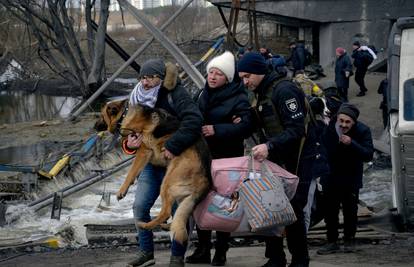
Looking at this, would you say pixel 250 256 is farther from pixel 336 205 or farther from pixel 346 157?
pixel 346 157

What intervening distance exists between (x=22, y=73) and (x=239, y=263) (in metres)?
36.9

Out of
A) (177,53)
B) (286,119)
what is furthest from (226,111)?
(177,53)

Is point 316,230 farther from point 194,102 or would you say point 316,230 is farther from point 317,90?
point 194,102

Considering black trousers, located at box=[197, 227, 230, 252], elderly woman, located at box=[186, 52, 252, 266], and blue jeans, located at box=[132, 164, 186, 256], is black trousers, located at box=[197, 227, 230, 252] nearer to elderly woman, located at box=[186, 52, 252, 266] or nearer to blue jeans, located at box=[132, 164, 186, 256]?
blue jeans, located at box=[132, 164, 186, 256]

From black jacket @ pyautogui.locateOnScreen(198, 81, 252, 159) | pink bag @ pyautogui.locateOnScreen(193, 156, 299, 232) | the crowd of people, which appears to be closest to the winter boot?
the crowd of people

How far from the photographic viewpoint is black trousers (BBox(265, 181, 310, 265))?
20.0 ft

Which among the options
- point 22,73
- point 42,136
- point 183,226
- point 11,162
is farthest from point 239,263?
point 22,73

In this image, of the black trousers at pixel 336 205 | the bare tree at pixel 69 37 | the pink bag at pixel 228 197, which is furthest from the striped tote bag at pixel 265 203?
the bare tree at pixel 69 37

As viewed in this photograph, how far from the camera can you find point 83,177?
13945 millimetres

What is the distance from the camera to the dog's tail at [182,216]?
5.92 meters

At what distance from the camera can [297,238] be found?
615 cm

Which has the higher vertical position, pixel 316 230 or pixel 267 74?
pixel 267 74

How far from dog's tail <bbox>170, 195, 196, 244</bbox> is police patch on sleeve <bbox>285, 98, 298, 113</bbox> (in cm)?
97

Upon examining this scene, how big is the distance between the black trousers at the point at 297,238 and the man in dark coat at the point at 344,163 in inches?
64.9
